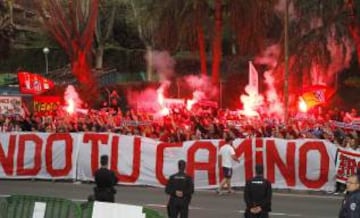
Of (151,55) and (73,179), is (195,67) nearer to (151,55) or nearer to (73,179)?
(151,55)

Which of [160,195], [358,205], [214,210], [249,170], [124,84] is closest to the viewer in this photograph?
[358,205]

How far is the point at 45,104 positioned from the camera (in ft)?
121

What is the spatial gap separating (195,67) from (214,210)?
3697 centimetres

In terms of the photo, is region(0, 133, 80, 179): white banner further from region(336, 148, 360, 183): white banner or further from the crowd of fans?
region(336, 148, 360, 183): white banner

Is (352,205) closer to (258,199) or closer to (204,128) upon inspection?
(258,199)

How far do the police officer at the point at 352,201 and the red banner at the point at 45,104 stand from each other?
89.6 ft

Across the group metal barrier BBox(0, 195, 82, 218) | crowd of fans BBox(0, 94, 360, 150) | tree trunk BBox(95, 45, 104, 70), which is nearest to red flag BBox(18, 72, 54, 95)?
crowd of fans BBox(0, 94, 360, 150)

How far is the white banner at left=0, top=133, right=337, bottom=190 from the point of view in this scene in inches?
802

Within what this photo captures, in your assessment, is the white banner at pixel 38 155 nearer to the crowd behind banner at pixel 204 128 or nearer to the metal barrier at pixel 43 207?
the crowd behind banner at pixel 204 128

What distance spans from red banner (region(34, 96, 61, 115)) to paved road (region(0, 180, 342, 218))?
13328 millimetres

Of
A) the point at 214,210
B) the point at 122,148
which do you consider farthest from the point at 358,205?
the point at 122,148

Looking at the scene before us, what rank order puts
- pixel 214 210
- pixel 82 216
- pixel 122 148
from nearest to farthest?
pixel 82 216 → pixel 214 210 → pixel 122 148

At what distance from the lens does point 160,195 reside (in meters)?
19.5

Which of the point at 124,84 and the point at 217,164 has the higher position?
the point at 124,84
